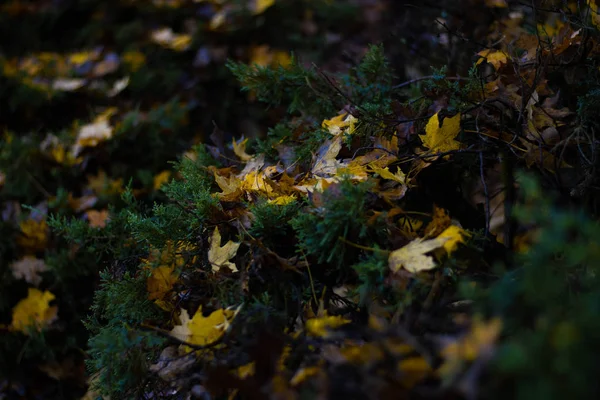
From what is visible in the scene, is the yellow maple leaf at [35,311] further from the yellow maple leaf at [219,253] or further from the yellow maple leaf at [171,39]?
the yellow maple leaf at [171,39]

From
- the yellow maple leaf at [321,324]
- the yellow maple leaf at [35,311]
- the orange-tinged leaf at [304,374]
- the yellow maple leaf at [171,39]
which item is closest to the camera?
the orange-tinged leaf at [304,374]

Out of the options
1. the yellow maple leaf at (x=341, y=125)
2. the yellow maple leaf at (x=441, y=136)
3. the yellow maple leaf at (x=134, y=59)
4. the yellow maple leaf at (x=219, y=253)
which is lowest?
the yellow maple leaf at (x=134, y=59)

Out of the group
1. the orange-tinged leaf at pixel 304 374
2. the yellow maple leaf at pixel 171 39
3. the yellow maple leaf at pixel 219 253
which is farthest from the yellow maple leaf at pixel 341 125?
the yellow maple leaf at pixel 171 39

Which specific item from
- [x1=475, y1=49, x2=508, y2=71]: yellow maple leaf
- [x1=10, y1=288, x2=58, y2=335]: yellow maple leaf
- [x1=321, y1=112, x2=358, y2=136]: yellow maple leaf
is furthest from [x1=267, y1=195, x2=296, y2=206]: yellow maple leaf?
[x1=10, y1=288, x2=58, y2=335]: yellow maple leaf

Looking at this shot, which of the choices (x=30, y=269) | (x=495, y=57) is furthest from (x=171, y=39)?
(x=495, y=57)

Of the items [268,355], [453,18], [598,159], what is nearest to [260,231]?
[268,355]

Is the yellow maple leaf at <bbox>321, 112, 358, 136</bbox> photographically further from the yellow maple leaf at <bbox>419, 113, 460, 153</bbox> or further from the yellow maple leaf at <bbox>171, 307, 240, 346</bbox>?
the yellow maple leaf at <bbox>171, 307, 240, 346</bbox>
